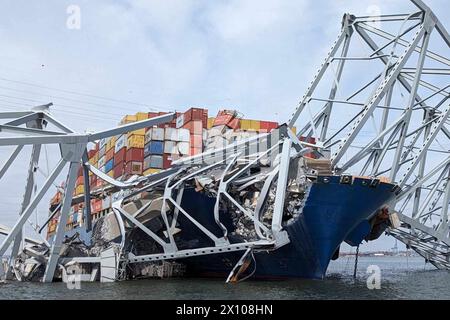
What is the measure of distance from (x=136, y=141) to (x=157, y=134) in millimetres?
3392

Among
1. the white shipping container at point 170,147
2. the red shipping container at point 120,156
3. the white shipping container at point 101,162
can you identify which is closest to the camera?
the white shipping container at point 170,147

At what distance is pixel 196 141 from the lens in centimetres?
4431

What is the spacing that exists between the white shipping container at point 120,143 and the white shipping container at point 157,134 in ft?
16.4

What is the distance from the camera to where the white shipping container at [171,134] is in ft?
150

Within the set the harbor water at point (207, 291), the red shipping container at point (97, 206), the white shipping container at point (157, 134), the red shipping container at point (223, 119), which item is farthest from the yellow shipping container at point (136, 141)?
the harbor water at point (207, 291)

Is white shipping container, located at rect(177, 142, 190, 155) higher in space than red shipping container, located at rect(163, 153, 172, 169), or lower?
higher

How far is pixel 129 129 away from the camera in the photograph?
32.2 meters

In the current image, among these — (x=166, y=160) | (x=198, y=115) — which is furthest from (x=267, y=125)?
(x=166, y=160)

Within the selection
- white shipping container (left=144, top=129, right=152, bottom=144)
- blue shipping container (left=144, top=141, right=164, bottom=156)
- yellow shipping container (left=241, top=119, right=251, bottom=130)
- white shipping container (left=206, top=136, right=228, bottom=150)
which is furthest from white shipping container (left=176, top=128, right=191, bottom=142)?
white shipping container (left=206, top=136, right=228, bottom=150)

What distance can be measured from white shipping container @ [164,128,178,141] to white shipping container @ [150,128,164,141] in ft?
1.17

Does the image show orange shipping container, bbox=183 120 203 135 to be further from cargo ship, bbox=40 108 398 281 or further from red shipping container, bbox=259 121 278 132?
red shipping container, bbox=259 121 278 132

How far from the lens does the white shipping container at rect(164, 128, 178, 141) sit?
45844 mm

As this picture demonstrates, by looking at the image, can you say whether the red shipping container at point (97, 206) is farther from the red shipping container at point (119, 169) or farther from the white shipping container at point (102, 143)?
the white shipping container at point (102, 143)
